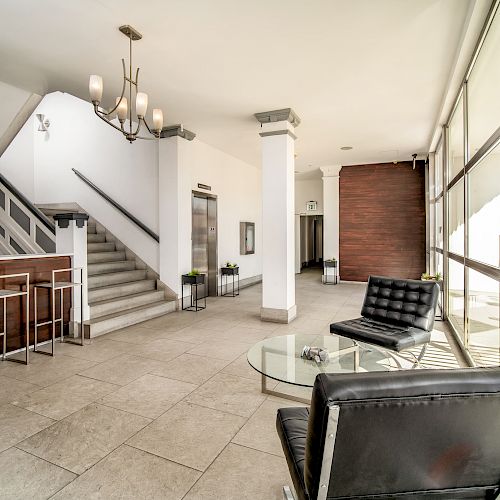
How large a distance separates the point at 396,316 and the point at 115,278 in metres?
4.62

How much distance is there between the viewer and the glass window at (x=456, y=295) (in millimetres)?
4766

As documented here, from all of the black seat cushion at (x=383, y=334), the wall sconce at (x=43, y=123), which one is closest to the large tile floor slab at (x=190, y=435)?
the black seat cushion at (x=383, y=334)

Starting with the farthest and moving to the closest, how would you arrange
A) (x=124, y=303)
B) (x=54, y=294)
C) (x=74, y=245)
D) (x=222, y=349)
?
(x=124, y=303) < (x=74, y=245) < (x=54, y=294) < (x=222, y=349)

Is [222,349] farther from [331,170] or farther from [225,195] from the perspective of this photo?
[331,170]

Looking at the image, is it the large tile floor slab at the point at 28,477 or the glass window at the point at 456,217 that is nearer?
the large tile floor slab at the point at 28,477

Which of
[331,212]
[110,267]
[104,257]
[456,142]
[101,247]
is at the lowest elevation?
[110,267]

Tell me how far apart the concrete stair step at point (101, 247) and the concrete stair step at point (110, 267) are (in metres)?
0.45

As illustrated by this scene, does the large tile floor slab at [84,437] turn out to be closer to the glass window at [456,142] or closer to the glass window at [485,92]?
the glass window at [485,92]

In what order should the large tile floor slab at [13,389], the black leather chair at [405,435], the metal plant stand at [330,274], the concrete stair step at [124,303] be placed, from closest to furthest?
the black leather chair at [405,435] → the large tile floor slab at [13,389] → the concrete stair step at [124,303] → the metal plant stand at [330,274]

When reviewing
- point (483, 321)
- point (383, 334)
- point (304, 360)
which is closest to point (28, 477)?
point (304, 360)

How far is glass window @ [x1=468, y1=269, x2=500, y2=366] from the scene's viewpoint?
11.7ft

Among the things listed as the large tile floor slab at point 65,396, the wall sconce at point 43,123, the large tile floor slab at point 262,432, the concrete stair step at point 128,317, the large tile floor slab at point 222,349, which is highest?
the wall sconce at point 43,123

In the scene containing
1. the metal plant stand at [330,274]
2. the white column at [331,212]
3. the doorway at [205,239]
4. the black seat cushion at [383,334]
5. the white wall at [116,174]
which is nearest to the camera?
the black seat cushion at [383,334]

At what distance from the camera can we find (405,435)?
3.62ft
